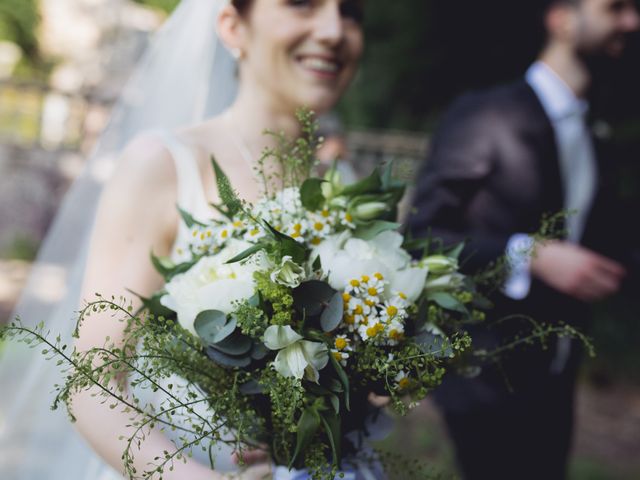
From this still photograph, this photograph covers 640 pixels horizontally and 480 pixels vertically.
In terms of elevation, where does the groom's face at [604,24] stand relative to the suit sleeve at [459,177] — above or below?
above

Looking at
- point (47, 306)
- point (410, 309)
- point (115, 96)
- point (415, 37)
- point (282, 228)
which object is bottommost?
point (115, 96)

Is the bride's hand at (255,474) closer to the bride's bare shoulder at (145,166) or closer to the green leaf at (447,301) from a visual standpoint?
the green leaf at (447,301)

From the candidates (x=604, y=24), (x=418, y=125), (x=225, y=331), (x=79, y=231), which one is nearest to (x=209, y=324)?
(x=225, y=331)

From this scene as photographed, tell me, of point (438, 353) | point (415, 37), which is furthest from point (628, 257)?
point (415, 37)

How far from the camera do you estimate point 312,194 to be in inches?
60.1

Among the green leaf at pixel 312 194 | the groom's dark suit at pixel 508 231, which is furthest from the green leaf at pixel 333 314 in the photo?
the groom's dark suit at pixel 508 231

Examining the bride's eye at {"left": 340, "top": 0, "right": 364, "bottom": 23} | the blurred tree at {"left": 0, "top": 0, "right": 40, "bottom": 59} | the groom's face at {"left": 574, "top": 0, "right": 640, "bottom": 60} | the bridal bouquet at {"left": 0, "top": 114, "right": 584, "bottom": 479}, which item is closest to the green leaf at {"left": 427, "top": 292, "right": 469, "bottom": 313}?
the bridal bouquet at {"left": 0, "top": 114, "right": 584, "bottom": 479}

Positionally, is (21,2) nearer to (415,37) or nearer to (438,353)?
(415,37)

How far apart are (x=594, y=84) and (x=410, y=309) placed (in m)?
2.47

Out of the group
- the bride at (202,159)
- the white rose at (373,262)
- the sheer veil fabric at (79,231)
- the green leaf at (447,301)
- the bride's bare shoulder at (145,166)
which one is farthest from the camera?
the sheer veil fabric at (79,231)

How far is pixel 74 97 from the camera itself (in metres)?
10.7

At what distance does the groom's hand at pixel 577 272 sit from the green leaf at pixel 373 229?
154 centimetres

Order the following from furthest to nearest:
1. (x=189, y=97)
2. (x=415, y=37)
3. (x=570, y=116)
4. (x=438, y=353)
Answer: (x=415, y=37), (x=570, y=116), (x=189, y=97), (x=438, y=353)

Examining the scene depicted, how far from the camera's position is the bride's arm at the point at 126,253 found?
1.64 meters
